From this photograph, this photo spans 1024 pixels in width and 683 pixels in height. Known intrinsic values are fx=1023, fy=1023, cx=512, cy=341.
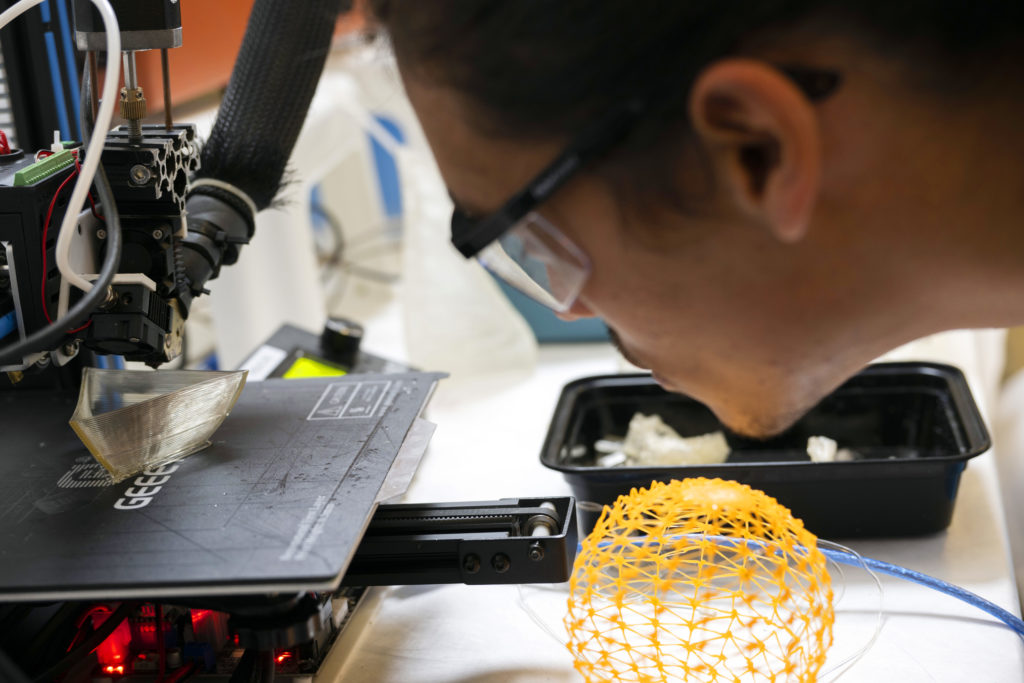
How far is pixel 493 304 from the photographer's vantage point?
1429mm

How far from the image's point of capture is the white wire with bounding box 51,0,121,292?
25.2 inches

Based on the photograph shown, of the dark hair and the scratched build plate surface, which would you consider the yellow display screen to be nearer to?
the scratched build plate surface

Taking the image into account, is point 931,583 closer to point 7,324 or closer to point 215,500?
point 215,500

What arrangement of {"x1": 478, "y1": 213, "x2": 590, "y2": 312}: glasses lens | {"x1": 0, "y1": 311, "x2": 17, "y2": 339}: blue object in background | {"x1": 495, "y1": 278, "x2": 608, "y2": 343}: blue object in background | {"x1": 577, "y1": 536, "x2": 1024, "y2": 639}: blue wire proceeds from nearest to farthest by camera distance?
{"x1": 478, "y1": 213, "x2": 590, "y2": 312}: glasses lens → {"x1": 0, "y1": 311, "x2": 17, "y2": 339}: blue object in background → {"x1": 577, "y1": 536, "x2": 1024, "y2": 639}: blue wire → {"x1": 495, "y1": 278, "x2": 608, "y2": 343}: blue object in background

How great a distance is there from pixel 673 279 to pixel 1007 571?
54 centimetres

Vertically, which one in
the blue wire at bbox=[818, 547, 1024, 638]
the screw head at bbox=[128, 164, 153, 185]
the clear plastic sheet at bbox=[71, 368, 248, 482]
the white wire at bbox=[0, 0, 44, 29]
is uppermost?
the white wire at bbox=[0, 0, 44, 29]

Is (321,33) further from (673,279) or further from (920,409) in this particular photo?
(920,409)

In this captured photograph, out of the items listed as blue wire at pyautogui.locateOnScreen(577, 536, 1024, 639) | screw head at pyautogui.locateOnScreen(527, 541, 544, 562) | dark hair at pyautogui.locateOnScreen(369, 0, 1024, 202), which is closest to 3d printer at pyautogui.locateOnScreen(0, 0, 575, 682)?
screw head at pyautogui.locateOnScreen(527, 541, 544, 562)

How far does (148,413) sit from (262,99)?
29cm

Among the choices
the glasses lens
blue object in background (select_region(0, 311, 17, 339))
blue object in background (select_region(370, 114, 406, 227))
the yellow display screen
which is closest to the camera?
the glasses lens

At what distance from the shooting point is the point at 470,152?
551mm

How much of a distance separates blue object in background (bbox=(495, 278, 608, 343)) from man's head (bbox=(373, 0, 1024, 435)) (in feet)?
3.10

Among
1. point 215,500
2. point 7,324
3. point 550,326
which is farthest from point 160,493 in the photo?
point 550,326

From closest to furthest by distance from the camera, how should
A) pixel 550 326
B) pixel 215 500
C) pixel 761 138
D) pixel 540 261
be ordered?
pixel 761 138 < pixel 540 261 < pixel 215 500 < pixel 550 326
